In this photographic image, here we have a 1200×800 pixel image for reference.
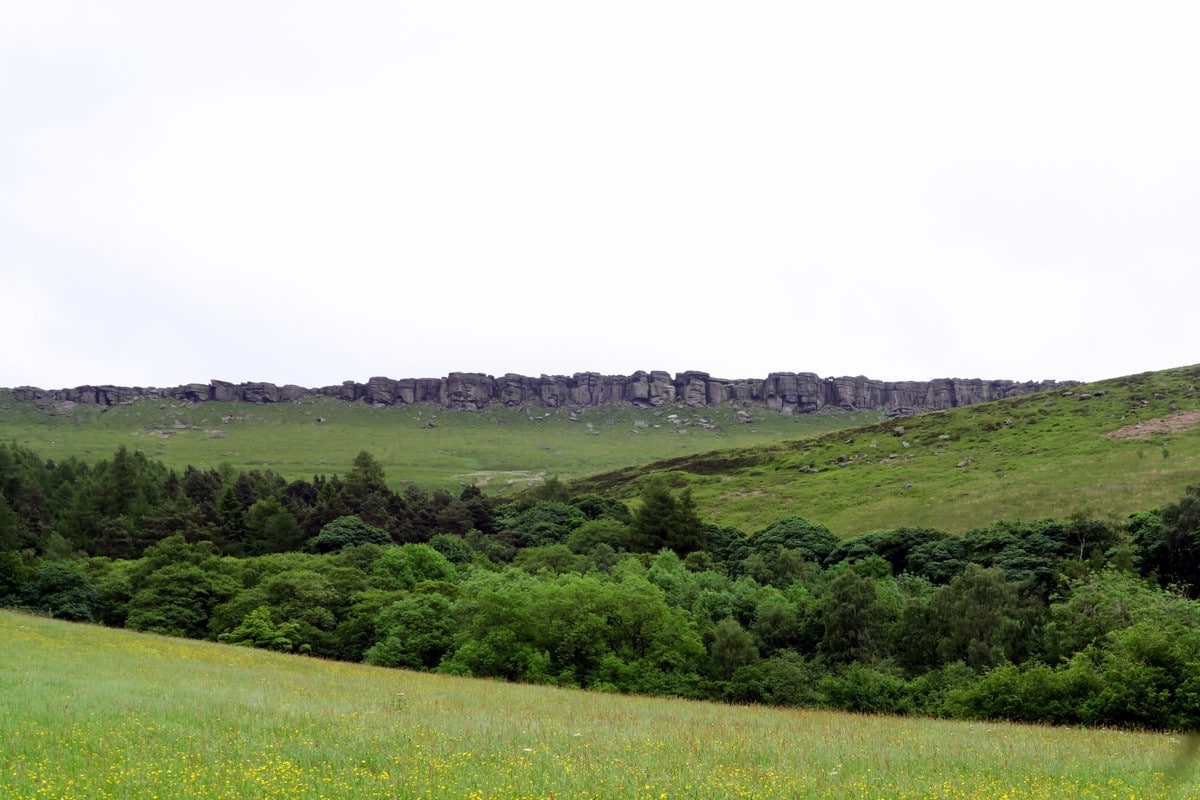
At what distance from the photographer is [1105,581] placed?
48.3m

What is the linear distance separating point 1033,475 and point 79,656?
330 ft

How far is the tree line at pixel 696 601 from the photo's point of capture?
41062 millimetres

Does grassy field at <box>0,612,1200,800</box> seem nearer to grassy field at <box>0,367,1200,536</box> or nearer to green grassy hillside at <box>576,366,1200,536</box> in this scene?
grassy field at <box>0,367,1200,536</box>

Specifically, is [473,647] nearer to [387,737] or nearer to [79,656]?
[79,656]

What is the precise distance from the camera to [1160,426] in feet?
382

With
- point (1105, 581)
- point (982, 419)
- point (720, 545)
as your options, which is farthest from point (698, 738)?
point (982, 419)

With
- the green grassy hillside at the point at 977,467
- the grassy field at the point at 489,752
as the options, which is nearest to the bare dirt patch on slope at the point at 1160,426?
the green grassy hillside at the point at 977,467

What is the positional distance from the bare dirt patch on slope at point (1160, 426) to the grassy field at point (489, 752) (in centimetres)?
10859

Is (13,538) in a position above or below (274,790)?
below

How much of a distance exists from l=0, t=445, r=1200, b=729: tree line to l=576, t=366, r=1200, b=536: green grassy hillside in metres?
13.7

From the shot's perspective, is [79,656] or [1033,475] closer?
[79,656]

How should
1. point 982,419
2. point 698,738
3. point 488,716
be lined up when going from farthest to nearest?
point 982,419, point 488,716, point 698,738

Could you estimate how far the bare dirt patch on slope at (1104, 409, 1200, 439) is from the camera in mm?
113375

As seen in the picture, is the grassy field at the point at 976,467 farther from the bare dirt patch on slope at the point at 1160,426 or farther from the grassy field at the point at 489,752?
the grassy field at the point at 489,752
